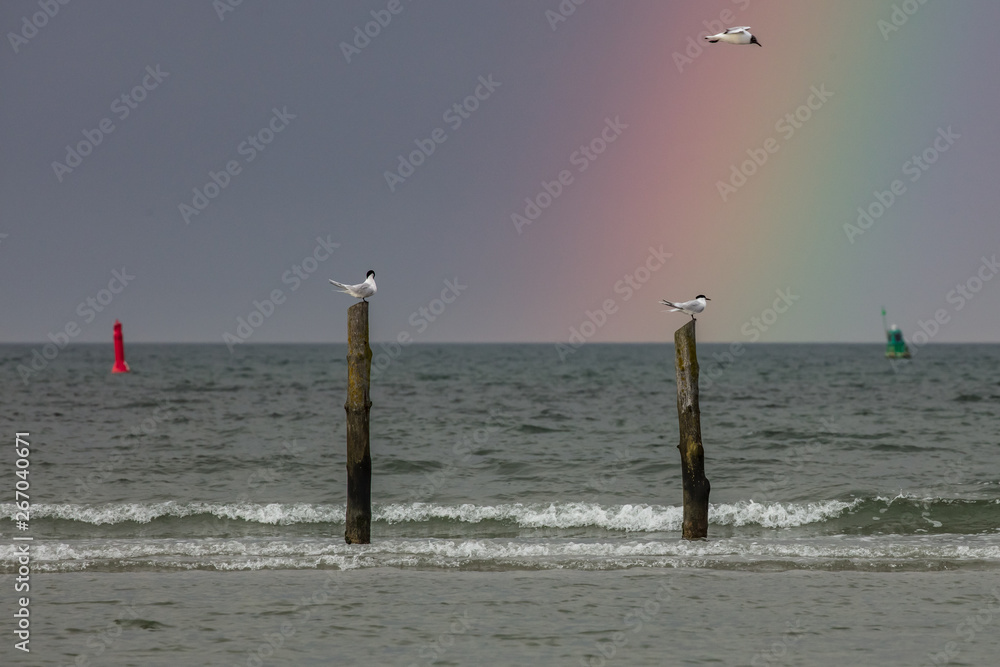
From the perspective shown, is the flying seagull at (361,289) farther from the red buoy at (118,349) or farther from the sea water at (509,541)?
the red buoy at (118,349)

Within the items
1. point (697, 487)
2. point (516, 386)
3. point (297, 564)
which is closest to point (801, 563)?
point (697, 487)

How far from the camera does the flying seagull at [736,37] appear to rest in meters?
16.0

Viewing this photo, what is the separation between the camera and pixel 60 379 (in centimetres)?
6650

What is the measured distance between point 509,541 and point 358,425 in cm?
287

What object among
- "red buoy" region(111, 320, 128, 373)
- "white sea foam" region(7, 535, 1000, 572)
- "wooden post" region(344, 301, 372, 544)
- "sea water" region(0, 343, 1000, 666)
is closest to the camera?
"sea water" region(0, 343, 1000, 666)

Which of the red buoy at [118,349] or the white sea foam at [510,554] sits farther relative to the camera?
the red buoy at [118,349]

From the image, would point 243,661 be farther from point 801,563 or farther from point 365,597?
point 801,563

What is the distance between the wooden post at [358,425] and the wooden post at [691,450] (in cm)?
473

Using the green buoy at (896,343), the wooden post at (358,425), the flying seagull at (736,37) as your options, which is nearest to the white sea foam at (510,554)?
the wooden post at (358,425)

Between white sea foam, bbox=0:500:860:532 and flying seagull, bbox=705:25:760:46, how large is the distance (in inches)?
329

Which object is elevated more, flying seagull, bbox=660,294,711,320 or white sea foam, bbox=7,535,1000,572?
flying seagull, bbox=660,294,711,320

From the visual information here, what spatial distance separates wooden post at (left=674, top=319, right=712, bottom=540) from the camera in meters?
15.2

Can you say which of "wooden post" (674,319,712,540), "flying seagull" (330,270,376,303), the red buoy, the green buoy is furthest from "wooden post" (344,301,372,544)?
the green buoy

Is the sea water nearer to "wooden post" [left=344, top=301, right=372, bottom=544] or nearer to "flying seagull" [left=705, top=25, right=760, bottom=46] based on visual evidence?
"wooden post" [left=344, top=301, right=372, bottom=544]
